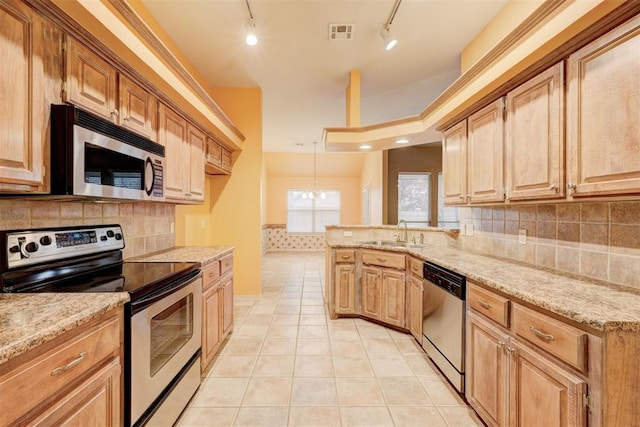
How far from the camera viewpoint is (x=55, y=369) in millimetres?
969

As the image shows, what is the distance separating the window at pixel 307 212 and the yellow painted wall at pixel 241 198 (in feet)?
17.7

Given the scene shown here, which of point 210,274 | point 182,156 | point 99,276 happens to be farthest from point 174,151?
point 99,276

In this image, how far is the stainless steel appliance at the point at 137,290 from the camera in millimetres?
1369

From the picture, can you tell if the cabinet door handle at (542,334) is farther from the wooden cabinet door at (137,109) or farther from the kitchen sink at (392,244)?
the wooden cabinet door at (137,109)

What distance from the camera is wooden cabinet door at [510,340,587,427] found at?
1.15 metres

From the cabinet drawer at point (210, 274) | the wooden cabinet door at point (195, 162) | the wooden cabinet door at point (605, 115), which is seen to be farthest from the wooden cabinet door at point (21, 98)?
the wooden cabinet door at point (605, 115)

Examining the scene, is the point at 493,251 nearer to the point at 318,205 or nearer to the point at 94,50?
the point at 94,50

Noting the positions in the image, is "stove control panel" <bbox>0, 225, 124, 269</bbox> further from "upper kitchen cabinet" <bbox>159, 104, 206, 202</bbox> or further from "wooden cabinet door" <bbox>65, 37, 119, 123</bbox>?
"wooden cabinet door" <bbox>65, 37, 119, 123</bbox>

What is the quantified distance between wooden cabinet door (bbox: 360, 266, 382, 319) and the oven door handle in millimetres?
1970

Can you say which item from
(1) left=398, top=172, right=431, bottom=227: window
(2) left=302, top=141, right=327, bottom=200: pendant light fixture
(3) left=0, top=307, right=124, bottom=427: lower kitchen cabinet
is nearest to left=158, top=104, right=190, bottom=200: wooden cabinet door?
(3) left=0, top=307, right=124, bottom=427: lower kitchen cabinet

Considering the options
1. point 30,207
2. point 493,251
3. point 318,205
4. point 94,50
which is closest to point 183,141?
point 94,50

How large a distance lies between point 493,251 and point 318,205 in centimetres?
734

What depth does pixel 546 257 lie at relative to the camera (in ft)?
6.57

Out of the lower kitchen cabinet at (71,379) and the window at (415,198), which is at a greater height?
the window at (415,198)
